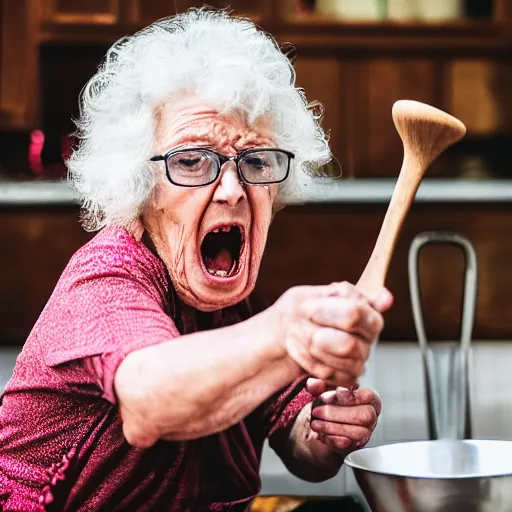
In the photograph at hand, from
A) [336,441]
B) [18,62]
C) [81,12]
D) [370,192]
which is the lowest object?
[336,441]

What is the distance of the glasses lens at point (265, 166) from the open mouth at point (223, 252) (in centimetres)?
6

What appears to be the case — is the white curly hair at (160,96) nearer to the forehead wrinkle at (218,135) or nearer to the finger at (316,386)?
the forehead wrinkle at (218,135)

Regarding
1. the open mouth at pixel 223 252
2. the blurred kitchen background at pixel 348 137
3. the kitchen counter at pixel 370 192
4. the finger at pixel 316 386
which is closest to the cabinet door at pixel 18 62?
the blurred kitchen background at pixel 348 137

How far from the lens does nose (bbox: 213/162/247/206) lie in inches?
33.5

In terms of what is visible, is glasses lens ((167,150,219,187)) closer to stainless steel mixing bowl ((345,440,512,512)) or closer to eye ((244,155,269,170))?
eye ((244,155,269,170))

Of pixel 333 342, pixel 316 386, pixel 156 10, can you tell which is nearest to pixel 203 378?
pixel 333 342

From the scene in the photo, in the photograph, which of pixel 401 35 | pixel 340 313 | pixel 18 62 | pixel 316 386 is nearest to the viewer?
pixel 340 313

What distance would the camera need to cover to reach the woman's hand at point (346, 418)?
0.89 metres

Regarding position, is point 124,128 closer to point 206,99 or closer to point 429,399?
point 206,99

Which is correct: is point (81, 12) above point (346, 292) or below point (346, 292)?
above

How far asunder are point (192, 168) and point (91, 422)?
238 millimetres

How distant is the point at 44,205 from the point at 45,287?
24cm

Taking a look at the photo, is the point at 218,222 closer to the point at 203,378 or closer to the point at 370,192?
the point at 203,378

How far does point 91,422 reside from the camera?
84cm
